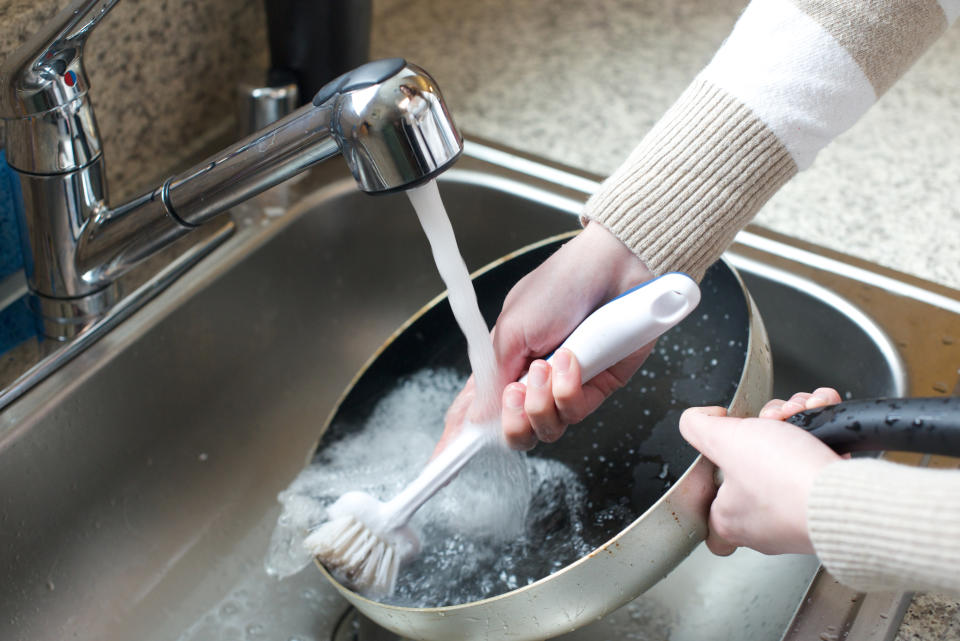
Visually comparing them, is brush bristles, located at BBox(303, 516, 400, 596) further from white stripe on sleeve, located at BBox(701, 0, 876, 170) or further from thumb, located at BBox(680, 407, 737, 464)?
white stripe on sleeve, located at BBox(701, 0, 876, 170)

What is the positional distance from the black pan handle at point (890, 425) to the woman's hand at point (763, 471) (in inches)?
0.5

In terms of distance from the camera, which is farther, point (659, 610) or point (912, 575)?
point (659, 610)

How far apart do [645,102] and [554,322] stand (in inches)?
17.4

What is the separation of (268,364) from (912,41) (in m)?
0.57

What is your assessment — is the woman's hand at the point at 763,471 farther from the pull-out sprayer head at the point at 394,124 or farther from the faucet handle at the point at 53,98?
the faucet handle at the point at 53,98

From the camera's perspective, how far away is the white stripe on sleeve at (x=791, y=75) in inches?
24.2

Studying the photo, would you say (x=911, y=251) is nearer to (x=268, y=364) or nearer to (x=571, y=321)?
(x=571, y=321)

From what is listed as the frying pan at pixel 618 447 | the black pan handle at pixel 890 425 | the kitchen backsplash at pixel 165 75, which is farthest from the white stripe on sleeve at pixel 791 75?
the kitchen backsplash at pixel 165 75

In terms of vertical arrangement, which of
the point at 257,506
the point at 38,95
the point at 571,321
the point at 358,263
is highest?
the point at 38,95

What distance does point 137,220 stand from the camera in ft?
2.14

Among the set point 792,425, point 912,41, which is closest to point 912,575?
point 792,425

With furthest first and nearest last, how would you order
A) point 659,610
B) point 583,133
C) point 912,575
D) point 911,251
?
1. point 583,133
2. point 911,251
3. point 659,610
4. point 912,575

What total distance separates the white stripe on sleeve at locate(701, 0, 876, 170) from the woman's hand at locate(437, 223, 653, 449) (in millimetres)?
130

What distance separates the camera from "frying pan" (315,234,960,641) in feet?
1.66
